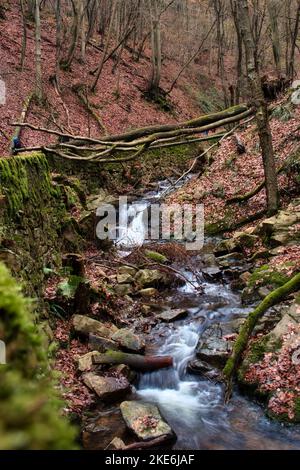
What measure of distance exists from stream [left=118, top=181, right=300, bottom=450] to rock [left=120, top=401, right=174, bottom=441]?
0.30 meters

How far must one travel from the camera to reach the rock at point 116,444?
15.9ft

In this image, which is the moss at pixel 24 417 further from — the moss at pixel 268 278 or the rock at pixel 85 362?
the moss at pixel 268 278

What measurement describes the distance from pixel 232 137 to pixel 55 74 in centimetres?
1141

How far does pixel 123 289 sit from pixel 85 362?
3.54 m

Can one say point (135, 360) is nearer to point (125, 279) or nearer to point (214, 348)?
point (214, 348)

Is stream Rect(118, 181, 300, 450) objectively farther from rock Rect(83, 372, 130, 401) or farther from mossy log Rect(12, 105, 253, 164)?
mossy log Rect(12, 105, 253, 164)

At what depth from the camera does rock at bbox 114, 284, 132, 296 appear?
32.2 ft

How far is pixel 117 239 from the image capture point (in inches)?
597

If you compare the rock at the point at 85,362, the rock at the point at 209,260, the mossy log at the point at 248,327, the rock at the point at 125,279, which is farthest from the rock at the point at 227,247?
the rock at the point at 85,362

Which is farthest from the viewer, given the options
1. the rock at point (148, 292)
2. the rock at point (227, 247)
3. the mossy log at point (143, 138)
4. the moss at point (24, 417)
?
the rock at point (227, 247)

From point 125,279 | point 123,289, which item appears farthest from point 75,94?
point 123,289

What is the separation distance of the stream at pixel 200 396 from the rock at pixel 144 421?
0.98 ft

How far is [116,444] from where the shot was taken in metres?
4.90
